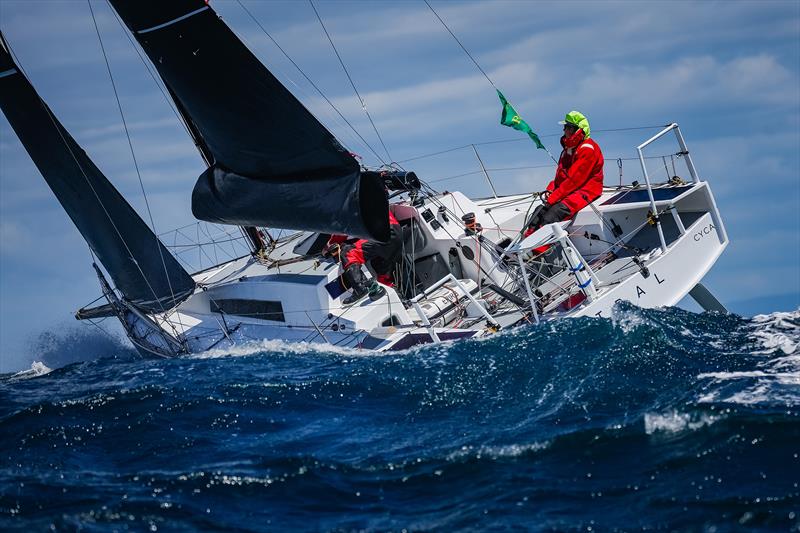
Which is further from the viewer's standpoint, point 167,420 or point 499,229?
point 499,229

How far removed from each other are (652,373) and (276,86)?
16.3ft

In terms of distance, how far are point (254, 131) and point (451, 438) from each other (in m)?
4.96

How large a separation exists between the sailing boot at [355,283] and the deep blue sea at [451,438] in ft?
3.77

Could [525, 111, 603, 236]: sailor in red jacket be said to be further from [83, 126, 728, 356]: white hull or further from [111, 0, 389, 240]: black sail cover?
[111, 0, 389, 240]: black sail cover

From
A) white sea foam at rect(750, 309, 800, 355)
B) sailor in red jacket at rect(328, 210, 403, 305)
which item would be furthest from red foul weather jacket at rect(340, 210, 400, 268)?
white sea foam at rect(750, 309, 800, 355)

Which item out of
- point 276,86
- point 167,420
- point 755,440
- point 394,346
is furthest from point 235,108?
point 755,440

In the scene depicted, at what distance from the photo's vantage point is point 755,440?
6273 mm

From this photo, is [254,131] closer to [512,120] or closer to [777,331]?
[512,120]

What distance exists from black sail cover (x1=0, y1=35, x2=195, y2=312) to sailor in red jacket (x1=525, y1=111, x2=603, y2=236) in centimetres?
492

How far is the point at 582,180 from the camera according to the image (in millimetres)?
11648

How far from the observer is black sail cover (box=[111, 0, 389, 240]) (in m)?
10.2

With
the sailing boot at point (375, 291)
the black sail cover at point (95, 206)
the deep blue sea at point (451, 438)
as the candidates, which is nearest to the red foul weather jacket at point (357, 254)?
the sailing boot at point (375, 291)

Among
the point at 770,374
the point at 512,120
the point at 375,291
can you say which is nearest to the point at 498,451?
the point at 770,374

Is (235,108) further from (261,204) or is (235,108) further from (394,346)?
(394,346)
